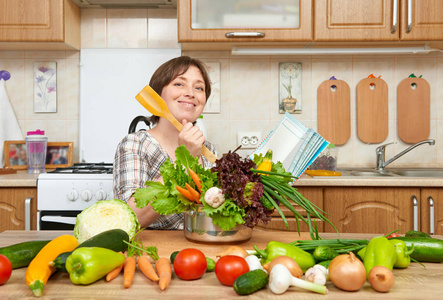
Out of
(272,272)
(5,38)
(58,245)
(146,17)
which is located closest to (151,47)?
(146,17)

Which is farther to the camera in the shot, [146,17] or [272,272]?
[146,17]

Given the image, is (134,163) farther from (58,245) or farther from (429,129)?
(429,129)

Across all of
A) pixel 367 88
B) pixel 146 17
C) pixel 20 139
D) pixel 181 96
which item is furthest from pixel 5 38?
pixel 367 88

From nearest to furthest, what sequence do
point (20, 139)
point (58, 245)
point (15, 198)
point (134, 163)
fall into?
point (58, 245), point (134, 163), point (15, 198), point (20, 139)

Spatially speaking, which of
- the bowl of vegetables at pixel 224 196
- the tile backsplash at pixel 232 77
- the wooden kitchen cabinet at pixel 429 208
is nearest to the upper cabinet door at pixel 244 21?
the tile backsplash at pixel 232 77

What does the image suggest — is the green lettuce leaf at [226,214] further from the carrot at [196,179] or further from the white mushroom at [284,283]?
the white mushroom at [284,283]

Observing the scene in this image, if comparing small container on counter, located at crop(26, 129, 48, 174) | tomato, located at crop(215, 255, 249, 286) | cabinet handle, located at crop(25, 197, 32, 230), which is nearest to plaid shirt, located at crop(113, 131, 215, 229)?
tomato, located at crop(215, 255, 249, 286)

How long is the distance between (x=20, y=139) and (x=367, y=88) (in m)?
2.20

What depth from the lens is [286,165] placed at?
125 cm

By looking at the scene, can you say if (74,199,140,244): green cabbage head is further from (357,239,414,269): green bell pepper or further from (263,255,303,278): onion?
(357,239,414,269): green bell pepper

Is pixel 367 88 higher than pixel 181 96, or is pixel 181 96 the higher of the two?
pixel 367 88

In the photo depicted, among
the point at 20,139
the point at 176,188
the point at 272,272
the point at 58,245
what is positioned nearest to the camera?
the point at 272,272

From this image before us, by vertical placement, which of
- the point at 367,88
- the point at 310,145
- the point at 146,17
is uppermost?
the point at 146,17

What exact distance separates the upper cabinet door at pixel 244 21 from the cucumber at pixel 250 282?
1826mm
